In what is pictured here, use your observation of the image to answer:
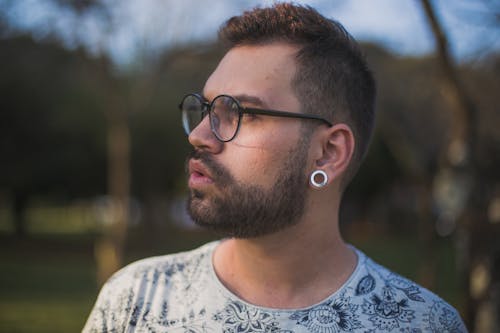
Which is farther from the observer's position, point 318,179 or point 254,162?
point 318,179

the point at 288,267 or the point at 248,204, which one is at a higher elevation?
the point at 248,204

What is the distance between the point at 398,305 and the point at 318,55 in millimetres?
1036

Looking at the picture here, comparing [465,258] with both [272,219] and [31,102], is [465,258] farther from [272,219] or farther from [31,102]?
[31,102]

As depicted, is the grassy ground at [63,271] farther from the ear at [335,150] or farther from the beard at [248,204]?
the ear at [335,150]

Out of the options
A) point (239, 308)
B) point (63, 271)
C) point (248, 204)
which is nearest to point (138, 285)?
point (239, 308)

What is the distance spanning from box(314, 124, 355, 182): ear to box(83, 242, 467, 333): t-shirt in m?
0.41

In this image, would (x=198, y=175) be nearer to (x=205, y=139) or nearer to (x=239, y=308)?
(x=205, y=139)

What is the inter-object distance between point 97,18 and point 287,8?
658 cm

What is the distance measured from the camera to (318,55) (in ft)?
7.18

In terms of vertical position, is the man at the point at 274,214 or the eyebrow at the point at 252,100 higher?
the eyebrow at the point at 252,100

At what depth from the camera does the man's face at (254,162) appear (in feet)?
6.66

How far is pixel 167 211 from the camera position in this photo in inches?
933

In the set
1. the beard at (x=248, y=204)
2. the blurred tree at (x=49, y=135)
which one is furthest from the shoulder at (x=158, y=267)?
the blurred tree at (x=49, y=135)

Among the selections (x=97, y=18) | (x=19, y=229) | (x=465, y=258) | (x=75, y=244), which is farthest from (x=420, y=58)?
(x=19, y=229)
